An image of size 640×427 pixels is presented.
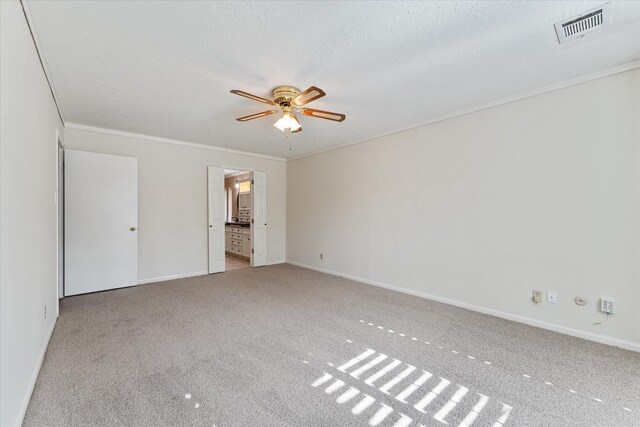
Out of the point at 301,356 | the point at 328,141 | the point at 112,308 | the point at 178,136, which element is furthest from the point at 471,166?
the point at 112,308

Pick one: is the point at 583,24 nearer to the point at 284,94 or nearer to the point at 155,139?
the point at 284,94

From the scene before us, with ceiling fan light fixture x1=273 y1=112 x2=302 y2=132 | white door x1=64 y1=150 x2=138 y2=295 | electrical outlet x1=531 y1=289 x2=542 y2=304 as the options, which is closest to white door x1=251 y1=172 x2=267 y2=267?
white door x1=64 y1=150 x2=138 y2=295

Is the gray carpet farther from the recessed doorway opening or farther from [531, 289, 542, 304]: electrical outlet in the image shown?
the recessed doorway opening

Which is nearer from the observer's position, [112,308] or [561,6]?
[561,6]

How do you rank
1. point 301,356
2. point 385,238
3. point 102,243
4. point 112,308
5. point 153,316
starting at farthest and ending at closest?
point 385,238 → point 102,243 → point 112,308 → point 153,316 → point 301,356

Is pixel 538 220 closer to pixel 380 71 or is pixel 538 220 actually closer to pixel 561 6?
pixel 561 6

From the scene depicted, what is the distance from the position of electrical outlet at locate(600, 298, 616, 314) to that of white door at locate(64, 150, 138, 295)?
5791 mm

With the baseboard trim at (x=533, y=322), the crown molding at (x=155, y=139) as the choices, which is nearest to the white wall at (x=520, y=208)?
the baseboard trim at (x=533, y=322)

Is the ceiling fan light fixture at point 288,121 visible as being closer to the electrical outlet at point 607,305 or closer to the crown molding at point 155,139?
the crown molding at point 155,139

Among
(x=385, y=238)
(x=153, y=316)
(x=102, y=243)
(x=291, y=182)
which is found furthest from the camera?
(x=291, y=182)

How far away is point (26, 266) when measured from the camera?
1.87 m

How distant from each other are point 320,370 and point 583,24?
308 cm

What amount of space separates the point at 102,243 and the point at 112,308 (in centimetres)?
118

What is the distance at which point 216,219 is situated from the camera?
5395mm
